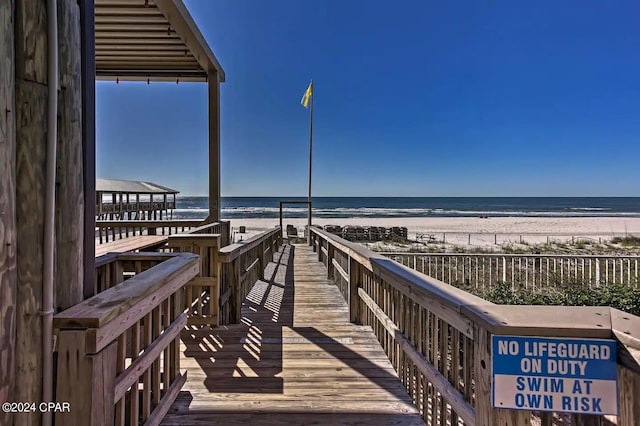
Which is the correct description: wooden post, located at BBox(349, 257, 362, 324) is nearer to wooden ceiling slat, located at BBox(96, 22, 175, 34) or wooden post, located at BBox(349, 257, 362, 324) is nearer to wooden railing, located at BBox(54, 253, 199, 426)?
wooden railing, located at BBox(54, 253, 199, 426)

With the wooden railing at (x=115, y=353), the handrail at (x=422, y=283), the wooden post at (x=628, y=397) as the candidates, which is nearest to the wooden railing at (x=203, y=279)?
the wooden railing at (x=115, y=353)

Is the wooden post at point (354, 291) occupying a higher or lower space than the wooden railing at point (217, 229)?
lower

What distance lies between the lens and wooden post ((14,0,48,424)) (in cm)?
98

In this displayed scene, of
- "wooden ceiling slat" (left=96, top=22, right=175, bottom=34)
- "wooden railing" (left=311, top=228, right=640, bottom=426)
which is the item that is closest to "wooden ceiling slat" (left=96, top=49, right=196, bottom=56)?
"wooden ceiling slat" (left=96, top=22, right=175, bottom=34)

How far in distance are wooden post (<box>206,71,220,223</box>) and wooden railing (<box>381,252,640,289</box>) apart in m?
4.11

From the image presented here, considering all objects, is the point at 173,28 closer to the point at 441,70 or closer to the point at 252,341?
the point at 252,341

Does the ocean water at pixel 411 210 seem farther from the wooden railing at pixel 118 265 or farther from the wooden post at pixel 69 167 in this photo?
the wooden post at pixel 69 167

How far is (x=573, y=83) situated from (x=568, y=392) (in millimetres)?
30182

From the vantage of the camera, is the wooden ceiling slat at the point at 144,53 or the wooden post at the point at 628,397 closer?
the wooden post at the point at 628,397

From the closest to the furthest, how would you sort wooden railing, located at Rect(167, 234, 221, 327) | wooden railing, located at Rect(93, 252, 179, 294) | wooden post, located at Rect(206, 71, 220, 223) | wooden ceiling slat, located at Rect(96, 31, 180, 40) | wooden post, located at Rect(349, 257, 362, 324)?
wooden railing, located at Rect(93, 252, 179, 294), wooden railing, located at Rect(167, 234, 221, 327), wooden post, located at Rect(349, 257, 362, 324), wooden ceiling slat, located at Rect(96, 31, 180, 40), wooden post, located at Rect(206, 71, 220, 223)

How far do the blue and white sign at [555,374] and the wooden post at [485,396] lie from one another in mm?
61

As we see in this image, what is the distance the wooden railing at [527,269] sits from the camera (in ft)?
23.4

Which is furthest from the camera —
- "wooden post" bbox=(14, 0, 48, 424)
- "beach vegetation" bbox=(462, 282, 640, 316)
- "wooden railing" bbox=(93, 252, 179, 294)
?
"beach vegetation" bbox=(462, 282, 640, 316)

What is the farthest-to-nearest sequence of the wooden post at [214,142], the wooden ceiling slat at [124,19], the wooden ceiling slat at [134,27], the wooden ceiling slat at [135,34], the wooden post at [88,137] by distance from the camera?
1. the wooden post at [214,142]
2. the wooden ceiling slat at [135,34]
3. the wooden ceiling slat at [134,27]
4. the wooden ceiling slat at [124,19]
5. the wooden post at [88,137]
